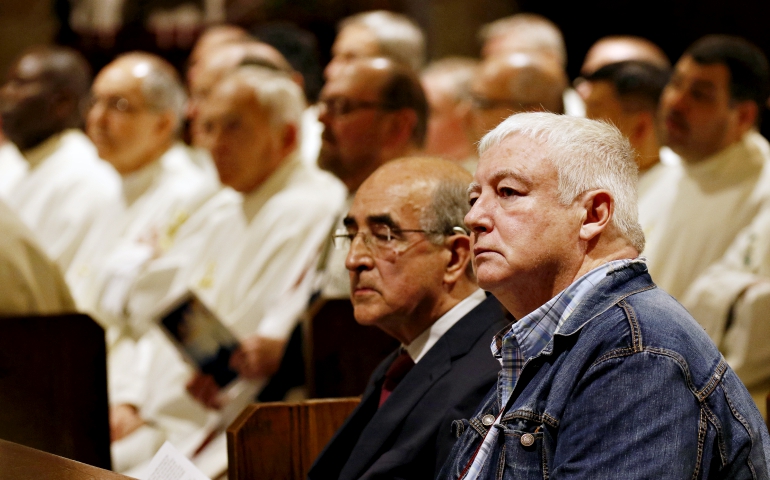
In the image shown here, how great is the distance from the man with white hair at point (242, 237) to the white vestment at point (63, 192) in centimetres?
111

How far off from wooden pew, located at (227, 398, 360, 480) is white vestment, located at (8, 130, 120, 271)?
345 centimetres

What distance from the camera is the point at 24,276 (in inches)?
140

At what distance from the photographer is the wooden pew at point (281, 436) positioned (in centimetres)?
235

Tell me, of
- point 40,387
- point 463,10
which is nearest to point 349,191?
point 40,387

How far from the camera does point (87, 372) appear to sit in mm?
3188

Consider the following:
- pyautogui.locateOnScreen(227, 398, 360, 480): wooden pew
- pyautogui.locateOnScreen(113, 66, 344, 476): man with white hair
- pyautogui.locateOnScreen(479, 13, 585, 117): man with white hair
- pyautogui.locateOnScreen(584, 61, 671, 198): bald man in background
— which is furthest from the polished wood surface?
pyautogui.locateOnScreen(479, 13, 585, 117): man with white hair

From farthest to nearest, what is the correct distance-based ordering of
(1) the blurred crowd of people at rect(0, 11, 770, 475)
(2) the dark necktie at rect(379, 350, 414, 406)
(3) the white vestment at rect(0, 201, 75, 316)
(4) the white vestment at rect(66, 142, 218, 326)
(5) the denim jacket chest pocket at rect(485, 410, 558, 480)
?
(4) the white vestment at rect(66, 142, 218, 326), (1) the blurred crowd of people at rect(0, 11, 770, 475), (3) the white vestment at rect(0, 201, 75, 316), (2) the dark necktie at rect(379, 350, 414, 406), (5) the denim jacket chest pocket at rect(485, 410, 558, 480)

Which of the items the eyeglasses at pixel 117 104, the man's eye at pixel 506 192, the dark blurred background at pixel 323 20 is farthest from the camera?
the dark blurred background at pixel 323 20

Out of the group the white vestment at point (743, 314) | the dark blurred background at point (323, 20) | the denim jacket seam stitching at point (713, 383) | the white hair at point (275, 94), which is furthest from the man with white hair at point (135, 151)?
the denim jacket seam stitching at point (713, 383)

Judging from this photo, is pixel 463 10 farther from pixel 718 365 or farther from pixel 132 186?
pixel 718 365

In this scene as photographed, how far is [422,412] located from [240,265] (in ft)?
7.60

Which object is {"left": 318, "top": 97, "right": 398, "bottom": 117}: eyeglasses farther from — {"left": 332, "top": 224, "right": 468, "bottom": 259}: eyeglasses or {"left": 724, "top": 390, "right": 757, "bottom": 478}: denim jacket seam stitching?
{"left": 724, "top": 390, "right": 757, "bottom": 478}: denim jacket seam stitching

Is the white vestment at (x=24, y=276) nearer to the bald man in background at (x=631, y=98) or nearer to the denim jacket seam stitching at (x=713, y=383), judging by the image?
the bald man in background at (x=631, y=98)

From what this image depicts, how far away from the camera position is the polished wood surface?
1848 millimetres
